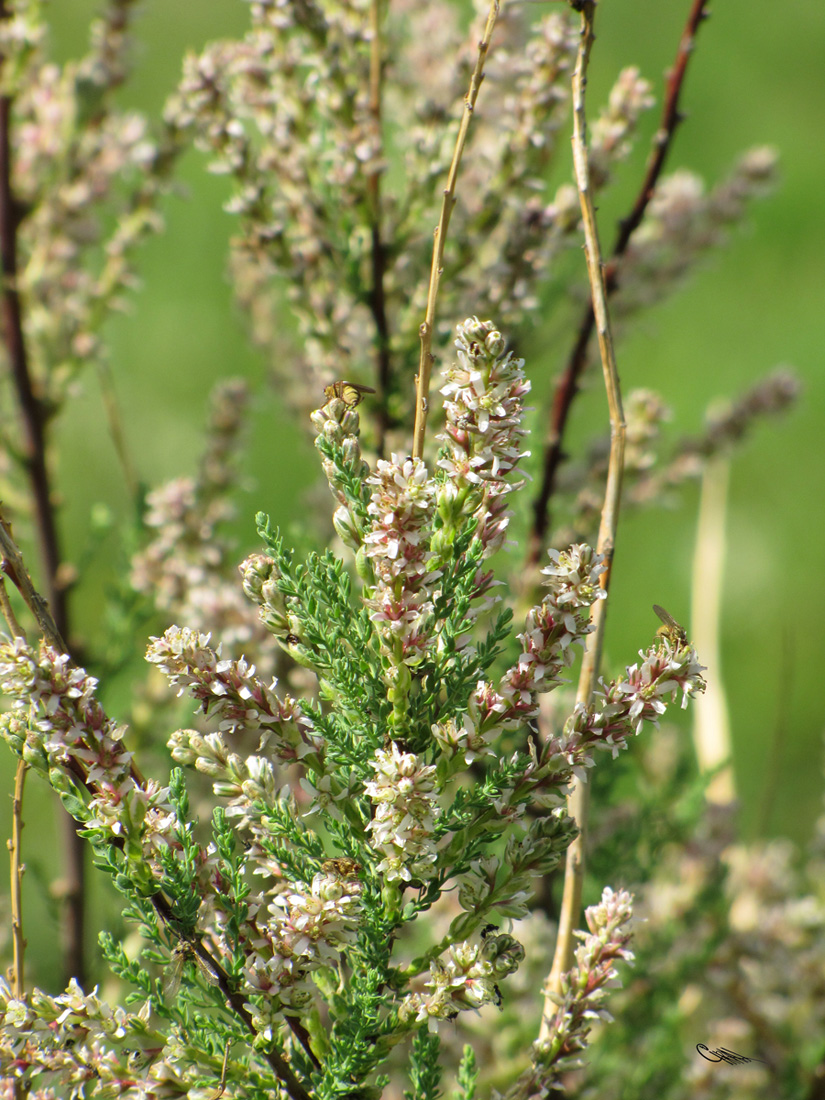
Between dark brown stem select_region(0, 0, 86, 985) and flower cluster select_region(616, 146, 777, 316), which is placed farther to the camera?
flower cluster select_region(616, 146, 777, 316)

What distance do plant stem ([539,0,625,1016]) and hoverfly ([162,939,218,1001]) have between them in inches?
12.5

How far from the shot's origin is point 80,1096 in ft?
2.68

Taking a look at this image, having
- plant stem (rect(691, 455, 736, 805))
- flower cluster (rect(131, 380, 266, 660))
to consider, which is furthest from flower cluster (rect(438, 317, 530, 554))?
plant stem (rect(691, 455, 736, 805))

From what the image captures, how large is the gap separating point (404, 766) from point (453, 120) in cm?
122

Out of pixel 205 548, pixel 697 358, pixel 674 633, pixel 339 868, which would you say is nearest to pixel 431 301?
pixel 674 633

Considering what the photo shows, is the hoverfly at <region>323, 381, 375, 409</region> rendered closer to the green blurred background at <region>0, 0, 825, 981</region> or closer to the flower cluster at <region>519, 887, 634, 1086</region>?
the flower cluster at <region>519, 887, 634, 1086</region>

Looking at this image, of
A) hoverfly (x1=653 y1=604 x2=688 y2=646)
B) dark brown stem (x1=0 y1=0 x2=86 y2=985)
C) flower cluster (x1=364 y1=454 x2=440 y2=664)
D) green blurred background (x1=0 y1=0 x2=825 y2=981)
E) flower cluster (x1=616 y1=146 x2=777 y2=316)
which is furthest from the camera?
green blurred background (x1=0 y1=0 x2=825 y2=981)

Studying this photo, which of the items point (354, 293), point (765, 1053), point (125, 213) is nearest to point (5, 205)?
point (125, 213)

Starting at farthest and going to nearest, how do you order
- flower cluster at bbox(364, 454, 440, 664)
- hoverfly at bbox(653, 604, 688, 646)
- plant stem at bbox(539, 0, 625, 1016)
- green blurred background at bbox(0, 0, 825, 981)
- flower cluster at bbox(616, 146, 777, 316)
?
green blurred background at bbox(0, 0, 825, 981), flower cluster at bbox(616, 146, 777, 316), plant stem at bbox(539, 0, 625, 1016), hoverfly at bbox(653, 604, 688, 646), flower cluster at bbox(364, 454, 440, 664)

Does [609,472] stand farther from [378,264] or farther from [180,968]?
[378,264]

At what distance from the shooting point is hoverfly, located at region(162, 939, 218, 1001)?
835mm

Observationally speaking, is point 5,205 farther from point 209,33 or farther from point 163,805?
point 209,33

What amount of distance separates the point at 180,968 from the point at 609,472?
23.1 inches

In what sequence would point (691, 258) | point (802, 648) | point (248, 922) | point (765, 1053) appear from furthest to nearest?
point (802, 648)
point (691, 258)
point (765, 1053)
point (248, 922)
